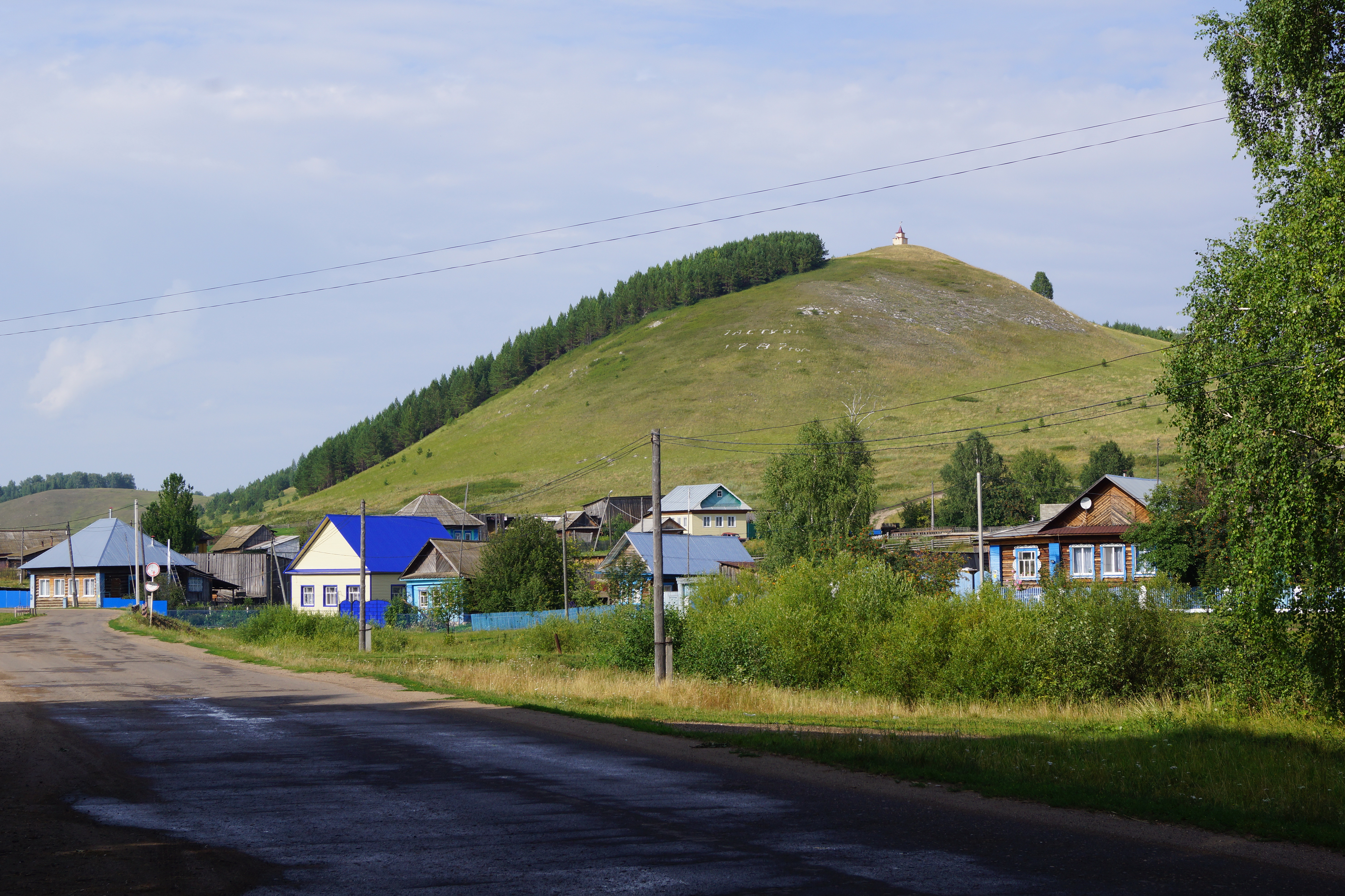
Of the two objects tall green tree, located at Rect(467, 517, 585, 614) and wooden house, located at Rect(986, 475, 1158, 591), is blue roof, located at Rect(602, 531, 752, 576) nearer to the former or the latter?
tall green tree, located at Rect(467, 517, 585, 614)

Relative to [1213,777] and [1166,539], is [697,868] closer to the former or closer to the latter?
[1213,777]

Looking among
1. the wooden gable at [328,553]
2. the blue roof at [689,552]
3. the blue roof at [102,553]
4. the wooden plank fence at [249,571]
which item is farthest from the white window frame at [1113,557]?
the blue roof at [102,553]

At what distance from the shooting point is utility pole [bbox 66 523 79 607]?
7788 centimetres

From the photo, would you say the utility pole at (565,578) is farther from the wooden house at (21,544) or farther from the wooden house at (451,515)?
the wooden house at (21,544)

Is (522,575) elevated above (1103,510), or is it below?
below

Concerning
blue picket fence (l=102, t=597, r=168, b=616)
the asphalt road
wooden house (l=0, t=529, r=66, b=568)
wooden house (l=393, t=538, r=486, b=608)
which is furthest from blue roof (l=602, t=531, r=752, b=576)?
wooden house (l=0, t=529, r=66, b=568)

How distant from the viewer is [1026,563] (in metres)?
55.7

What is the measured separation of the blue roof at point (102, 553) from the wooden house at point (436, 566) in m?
24.8

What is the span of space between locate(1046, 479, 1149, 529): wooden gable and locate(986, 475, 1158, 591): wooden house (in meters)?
0.02

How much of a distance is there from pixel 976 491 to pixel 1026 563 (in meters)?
33.3

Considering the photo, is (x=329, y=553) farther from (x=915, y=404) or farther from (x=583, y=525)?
(x=915, y=404)

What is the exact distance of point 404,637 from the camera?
165ft

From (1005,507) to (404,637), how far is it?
56.2m

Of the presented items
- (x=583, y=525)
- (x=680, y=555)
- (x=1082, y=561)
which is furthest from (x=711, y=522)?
(x=1082, y=561)
